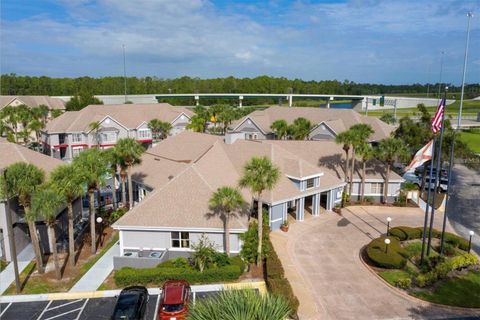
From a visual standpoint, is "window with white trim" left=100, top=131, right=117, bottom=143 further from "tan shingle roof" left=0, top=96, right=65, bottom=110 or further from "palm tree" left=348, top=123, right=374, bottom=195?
"palm tree" left=348, top=123, right=374, bottom=195

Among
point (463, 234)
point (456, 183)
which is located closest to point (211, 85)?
point (456, 183)

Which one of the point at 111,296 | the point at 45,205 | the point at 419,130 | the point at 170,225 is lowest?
the point at 111,296

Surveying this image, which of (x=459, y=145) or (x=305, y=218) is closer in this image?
(x=305, y=218)

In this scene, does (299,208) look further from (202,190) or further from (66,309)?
(66,309)

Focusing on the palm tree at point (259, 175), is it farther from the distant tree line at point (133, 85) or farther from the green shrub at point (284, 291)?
the distant tree line at point (133, 85)

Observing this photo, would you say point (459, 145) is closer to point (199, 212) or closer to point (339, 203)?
point (339, 203)

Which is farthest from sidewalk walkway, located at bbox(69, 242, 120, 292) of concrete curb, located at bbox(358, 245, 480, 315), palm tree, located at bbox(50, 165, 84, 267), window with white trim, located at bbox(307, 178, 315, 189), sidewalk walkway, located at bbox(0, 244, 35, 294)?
concrete curb, located at bbox(358, 245, 480, 315)

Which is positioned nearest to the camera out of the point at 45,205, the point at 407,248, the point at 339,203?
the point at 45,205
